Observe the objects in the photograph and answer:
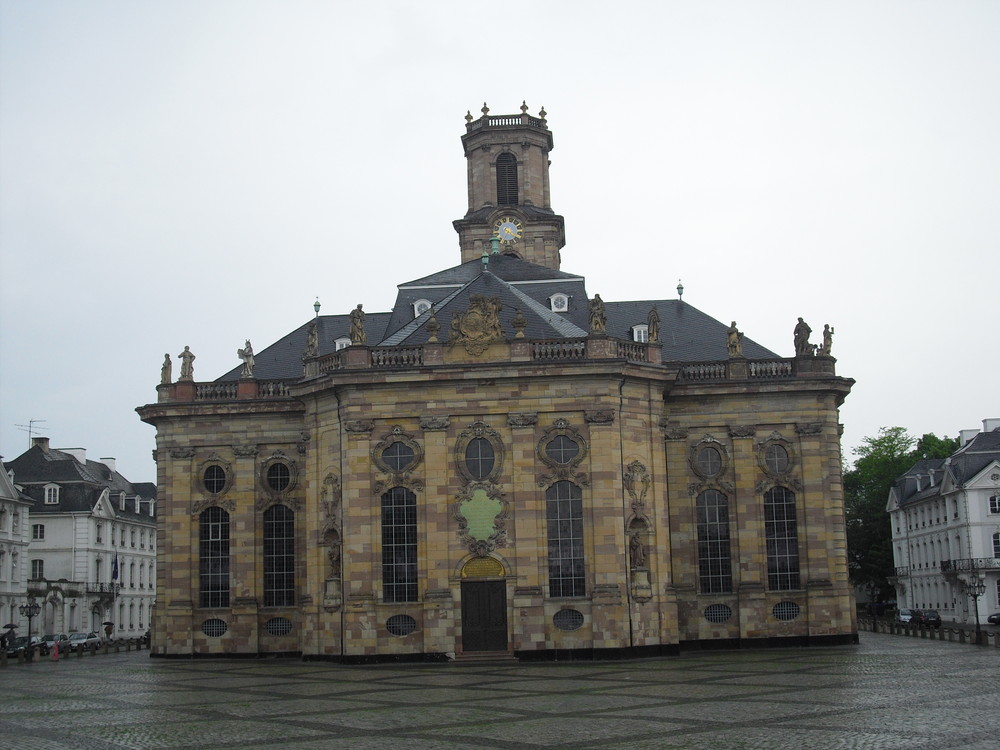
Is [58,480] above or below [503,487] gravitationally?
above

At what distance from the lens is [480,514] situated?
4500 centimetres

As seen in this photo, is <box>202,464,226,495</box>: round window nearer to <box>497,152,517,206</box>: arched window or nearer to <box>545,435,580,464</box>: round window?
<box>545,435,580,464</box>: round window

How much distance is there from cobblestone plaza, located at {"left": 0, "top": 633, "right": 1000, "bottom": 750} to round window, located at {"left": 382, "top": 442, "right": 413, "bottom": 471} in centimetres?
A: 731

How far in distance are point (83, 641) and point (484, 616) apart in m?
33.5

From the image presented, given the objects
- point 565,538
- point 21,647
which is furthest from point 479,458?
point 21,647

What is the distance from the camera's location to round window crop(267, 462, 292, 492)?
5116 centimetres

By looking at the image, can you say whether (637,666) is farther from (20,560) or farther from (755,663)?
(20,560)

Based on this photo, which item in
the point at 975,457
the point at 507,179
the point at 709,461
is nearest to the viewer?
the point at 709,461

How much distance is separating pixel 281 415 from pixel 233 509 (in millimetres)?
4302

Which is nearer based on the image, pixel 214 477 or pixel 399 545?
pixel 399 545

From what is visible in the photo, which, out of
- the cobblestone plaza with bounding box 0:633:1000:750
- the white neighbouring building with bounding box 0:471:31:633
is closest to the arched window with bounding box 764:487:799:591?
the cobblestone plaza with bounding box 0:633:1000:750

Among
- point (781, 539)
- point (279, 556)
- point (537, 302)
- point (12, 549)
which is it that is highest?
point (537, 302)

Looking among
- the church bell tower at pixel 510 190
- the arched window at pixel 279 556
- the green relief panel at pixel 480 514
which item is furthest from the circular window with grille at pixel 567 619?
the church bell tower at pixel 510 190

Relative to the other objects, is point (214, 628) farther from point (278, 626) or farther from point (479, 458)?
point (479, 458)
